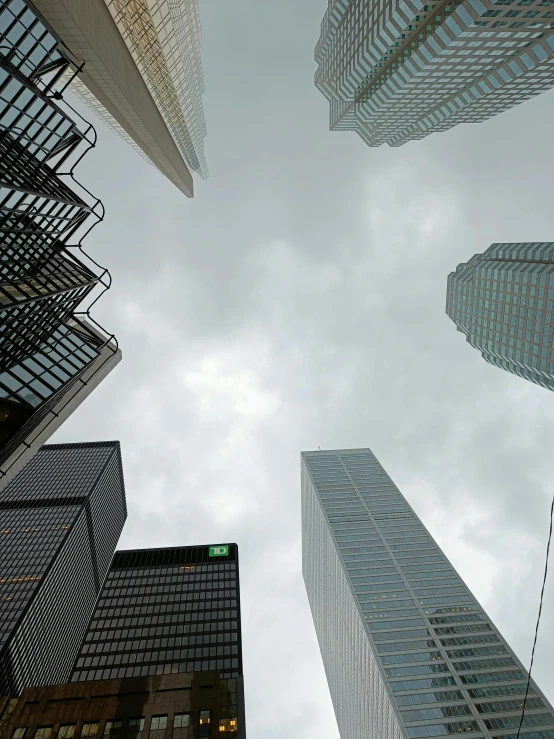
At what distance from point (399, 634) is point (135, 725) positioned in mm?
59879

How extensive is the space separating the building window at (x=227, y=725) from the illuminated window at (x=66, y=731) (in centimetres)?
1613

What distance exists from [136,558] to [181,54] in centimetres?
13513

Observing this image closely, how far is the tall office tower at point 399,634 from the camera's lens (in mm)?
71688

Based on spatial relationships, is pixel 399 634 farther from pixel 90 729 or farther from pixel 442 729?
pixel 90 729

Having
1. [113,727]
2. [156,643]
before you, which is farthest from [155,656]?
[113,727]

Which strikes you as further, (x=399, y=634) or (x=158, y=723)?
(x=399, y=634)

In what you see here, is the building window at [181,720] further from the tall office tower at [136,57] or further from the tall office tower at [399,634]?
the tall office tower at [136,57]

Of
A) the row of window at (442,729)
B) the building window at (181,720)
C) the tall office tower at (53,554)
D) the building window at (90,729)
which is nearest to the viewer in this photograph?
the building window at (90,729)

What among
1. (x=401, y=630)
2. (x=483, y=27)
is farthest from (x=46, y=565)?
(x=483, y=27)

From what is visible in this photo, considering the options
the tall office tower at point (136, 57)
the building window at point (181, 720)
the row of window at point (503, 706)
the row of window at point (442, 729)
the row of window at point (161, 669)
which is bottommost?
the row of window at point (161, 669)

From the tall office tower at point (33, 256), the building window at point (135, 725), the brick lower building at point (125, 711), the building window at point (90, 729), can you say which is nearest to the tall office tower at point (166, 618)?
the brick lower building at point (125, 711)

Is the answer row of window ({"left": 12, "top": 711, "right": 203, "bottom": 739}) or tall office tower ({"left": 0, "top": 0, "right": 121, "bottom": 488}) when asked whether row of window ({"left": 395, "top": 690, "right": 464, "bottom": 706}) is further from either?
tall office tower ({"left": 0, "top": 0, "right": 121, "bottom": 488})

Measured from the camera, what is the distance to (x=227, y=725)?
164 ft

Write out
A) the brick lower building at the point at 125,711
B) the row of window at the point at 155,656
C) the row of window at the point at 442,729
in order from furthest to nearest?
1. the row of window at the point at 155,656
2. the row of window at the point at 442,729
3. the brick lower building at the point at 125,711
